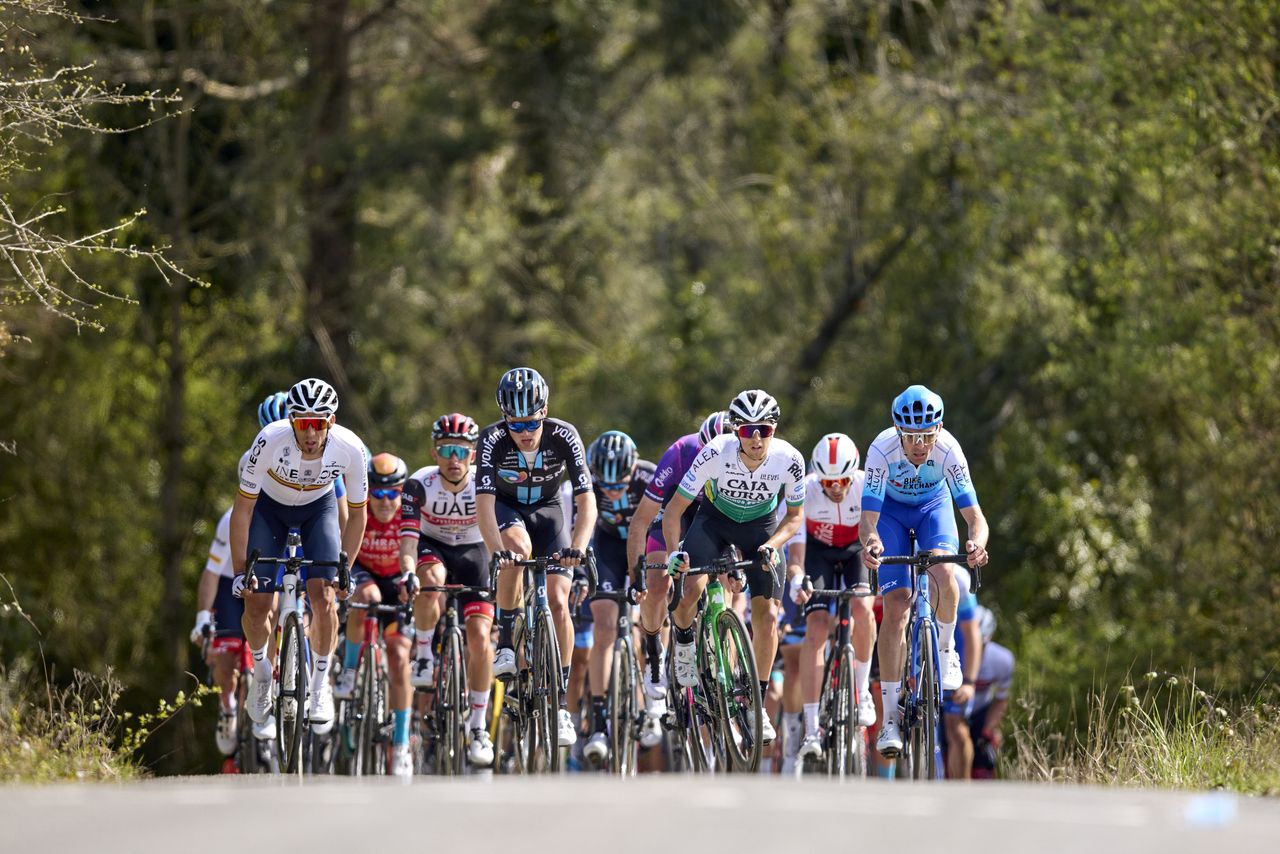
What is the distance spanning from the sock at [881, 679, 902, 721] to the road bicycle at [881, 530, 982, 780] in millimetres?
77

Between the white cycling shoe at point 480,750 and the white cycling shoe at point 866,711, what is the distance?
2.18 meters

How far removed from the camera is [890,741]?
1061 cm

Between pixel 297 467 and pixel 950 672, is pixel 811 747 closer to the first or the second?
pixel 950 672

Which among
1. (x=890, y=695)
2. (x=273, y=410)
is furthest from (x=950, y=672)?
(x=273, y=410)

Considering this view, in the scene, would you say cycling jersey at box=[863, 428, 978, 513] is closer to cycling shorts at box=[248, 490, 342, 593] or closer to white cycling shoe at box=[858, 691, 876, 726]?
white cycling shoe at box=[858, 691, 876, 726]

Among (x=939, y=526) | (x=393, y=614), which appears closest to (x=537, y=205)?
(x=393, y=614)

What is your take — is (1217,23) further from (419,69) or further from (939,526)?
(419,69)

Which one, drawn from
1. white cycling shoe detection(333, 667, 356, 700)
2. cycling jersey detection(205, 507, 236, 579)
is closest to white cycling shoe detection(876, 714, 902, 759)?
white cycling shoe detection(333, 667, 356, 700)

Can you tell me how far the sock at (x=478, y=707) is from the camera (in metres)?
11.3

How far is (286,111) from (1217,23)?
12.8 m

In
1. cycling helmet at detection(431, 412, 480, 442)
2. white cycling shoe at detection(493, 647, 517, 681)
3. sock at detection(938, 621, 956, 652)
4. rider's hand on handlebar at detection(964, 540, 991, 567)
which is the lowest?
white cycling shoe at detection(493, 647, 517, 681)

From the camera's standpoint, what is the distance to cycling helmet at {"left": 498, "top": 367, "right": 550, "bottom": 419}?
11.2m

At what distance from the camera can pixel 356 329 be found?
88.6ft

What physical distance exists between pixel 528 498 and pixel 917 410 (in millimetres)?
2522
